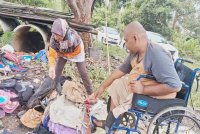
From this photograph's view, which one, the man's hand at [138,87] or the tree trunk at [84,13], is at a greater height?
the tree trunk at [84,13]

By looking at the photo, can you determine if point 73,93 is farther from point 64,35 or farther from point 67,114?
point 64,35

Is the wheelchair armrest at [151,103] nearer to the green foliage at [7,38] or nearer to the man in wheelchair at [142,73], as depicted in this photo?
the man in wheelchair at [142,73]

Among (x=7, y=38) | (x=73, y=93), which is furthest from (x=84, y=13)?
(x=73, y=93)

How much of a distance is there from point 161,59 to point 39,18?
17.7 feet

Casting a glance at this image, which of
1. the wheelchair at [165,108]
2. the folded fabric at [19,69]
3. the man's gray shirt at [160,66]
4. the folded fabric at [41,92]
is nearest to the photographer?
the man's gray shirt at [160,66]

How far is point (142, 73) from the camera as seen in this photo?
10.3 ft

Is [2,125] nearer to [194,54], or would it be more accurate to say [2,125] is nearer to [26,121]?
[26,121]

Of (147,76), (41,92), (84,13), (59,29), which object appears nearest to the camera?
(147,76)

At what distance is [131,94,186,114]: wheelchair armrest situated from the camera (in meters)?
3.10

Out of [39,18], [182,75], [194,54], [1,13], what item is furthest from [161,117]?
[194,54]

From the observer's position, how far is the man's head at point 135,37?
2986 mm

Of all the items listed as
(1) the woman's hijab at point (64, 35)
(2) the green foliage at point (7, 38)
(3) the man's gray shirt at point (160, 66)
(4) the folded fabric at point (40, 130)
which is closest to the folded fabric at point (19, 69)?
(2) the green foliage at point (7, 38)

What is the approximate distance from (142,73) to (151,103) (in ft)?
1.09

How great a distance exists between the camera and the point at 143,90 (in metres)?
3.05
